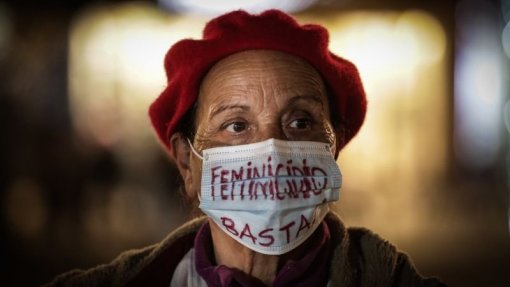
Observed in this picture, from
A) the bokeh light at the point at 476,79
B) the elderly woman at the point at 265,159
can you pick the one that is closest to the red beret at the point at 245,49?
the elderly woman at the point at 265,159

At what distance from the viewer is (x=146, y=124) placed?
977 centimetres

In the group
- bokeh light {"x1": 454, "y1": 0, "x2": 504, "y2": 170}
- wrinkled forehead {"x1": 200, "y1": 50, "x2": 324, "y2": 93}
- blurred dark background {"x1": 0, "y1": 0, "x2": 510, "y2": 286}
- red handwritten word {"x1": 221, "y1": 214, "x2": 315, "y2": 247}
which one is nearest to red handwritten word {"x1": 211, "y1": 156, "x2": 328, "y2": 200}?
red handwritten word {"x1": 221, "y1": 214, "x2": 315, "y2": 247}

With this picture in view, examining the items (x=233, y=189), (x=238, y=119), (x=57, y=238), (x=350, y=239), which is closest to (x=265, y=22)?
(x=238, y=119)

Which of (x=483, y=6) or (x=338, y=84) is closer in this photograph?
(x=338, y=84)

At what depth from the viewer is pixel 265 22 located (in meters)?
2.20

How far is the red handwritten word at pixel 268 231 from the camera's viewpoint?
2.12 m

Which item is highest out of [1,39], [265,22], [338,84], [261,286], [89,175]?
[1,39]

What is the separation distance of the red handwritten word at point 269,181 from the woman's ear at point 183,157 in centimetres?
28

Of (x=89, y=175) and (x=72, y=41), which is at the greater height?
(x=72, y=41)

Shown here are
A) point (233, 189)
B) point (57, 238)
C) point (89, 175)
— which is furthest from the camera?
point (89, 175)

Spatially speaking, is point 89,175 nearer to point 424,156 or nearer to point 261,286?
point 424,156

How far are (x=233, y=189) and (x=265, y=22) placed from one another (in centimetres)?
65

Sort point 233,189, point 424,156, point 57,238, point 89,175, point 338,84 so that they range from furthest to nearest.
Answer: point 424,156 < point 89,175 < point 57,238 < point 338,84 < point 233,189

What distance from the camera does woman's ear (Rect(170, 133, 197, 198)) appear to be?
8.03 feet
